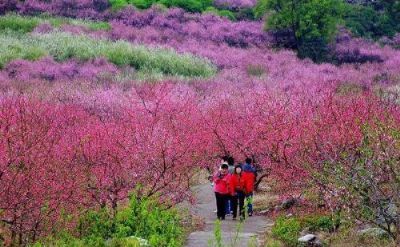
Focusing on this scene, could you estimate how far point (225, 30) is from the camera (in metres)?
49.7

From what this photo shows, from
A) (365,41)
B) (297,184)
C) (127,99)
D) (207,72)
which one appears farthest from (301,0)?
(297,184)

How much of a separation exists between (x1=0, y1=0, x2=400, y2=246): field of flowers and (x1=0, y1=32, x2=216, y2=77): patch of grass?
112 millimetres

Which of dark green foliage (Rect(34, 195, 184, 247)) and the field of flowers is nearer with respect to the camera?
dark green foliage (Rect(34, 195, 184, 247))

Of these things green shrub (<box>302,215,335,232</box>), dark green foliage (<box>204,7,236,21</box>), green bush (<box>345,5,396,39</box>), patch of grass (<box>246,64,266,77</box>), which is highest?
green shrub (<box>302,215,335,232</box>)

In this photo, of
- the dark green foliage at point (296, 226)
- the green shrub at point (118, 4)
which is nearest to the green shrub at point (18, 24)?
the green shrub at point (118, 4)

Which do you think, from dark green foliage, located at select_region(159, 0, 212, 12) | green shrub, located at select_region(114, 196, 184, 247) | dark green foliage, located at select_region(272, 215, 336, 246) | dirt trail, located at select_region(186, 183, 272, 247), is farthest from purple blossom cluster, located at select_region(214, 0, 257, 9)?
green shrub, located at select_region(114, 196, 184, 247)

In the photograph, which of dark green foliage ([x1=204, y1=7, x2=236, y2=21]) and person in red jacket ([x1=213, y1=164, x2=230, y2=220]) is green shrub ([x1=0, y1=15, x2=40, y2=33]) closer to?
dark green foliage ([x1=204, y1=7, x2=236, y2=21])

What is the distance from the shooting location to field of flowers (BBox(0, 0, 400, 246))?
42.1 ft

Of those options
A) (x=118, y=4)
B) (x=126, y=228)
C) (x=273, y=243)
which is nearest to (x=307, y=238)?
(x=273, y=243)

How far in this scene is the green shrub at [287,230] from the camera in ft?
44.4

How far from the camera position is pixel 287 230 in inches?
557

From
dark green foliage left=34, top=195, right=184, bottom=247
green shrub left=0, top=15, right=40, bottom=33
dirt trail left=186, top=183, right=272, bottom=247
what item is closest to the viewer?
dark green foliage left=34, top=195, right=184, bottom=247

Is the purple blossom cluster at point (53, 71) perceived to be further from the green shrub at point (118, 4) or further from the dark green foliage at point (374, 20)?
the dark green foliage at point (374, 20)

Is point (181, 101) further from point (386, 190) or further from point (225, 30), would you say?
point (225, 30)
